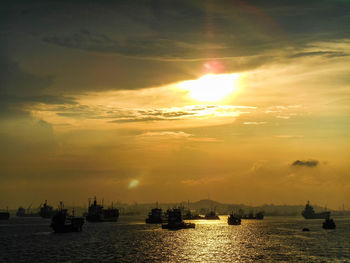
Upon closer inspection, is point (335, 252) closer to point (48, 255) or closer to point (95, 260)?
point (95, 260)

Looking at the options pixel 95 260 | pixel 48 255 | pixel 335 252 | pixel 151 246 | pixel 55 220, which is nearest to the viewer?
pixel 95 260

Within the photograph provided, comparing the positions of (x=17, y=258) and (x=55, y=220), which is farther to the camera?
(x=55, y=220)

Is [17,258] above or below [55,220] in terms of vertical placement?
below

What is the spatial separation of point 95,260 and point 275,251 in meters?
50.5

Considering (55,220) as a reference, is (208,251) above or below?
below

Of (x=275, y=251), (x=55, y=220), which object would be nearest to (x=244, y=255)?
(x=275, y=251)

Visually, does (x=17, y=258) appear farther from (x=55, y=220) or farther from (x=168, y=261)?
(x=55, y=220)

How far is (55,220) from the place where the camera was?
200m

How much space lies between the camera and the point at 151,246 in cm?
13525

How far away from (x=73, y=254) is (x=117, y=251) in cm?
1410

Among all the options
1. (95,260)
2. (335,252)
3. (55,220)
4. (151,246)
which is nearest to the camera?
(95,260)

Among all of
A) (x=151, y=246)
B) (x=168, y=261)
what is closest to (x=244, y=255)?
(x=168, y=261)

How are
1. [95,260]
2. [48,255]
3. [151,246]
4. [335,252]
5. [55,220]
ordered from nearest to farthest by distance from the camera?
[95,260], [48,255], [335,252], [151,246], [55,220]

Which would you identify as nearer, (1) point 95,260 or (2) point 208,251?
(1) point 95,260
